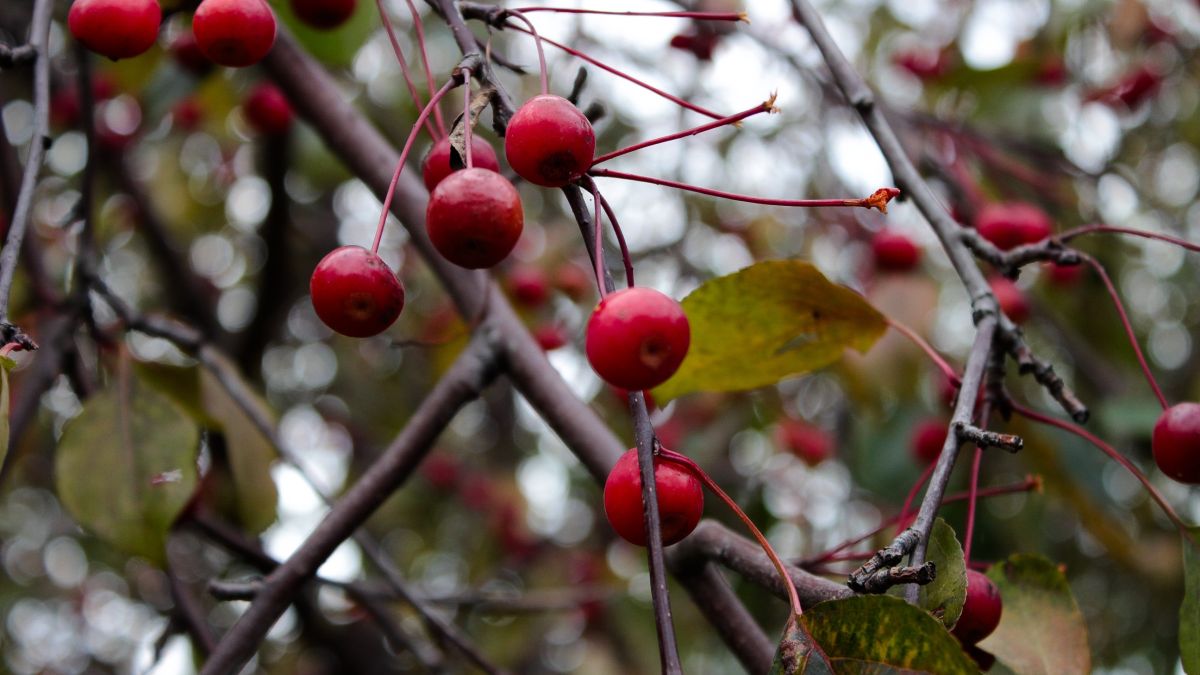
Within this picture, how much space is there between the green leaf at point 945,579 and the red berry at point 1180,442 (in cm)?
41

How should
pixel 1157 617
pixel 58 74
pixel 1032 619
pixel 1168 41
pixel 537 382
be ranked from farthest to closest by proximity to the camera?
pixel 1157 617 → pixel 1168 41 → pixel 58 74 → pixel 537 382 → pixel 1032 619

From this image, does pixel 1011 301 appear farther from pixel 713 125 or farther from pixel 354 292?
pixel 354 292

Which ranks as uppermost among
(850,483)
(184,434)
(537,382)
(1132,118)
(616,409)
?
(1132,118)

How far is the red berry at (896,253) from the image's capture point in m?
2.76

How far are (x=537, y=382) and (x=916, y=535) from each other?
2.26 feet

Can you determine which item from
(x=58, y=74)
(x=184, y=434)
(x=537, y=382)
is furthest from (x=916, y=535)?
(x=58, y=74)

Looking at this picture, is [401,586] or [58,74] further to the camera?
[58,74]

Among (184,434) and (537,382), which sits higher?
(537,382)

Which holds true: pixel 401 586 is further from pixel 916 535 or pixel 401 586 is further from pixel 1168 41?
pixel 1168 41

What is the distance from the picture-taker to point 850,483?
Result: 348cm

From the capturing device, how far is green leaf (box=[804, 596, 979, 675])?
29.4 inches

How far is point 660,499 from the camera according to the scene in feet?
2.65

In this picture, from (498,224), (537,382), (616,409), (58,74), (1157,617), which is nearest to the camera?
(498,224)

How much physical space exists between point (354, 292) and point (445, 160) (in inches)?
8.3
